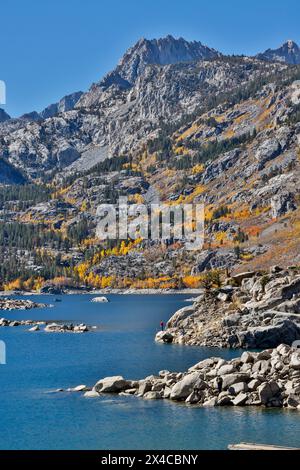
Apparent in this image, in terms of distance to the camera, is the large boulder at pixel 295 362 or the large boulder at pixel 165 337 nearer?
the large boulder at pixel 295 362

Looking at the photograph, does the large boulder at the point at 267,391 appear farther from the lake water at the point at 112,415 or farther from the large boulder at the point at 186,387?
the large boulder at the point at 186,387

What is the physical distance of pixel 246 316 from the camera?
4218 inches

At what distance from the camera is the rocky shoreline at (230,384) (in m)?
62.3

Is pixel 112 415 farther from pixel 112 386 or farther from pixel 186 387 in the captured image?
pixel 112 386

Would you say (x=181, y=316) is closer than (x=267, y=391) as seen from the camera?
No

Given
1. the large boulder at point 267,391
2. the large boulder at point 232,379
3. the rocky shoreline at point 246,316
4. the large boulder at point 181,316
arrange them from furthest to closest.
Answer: the large boulder at point 181,316, the rocky shoreline at point 246,316, the large boulder at point 232,379, the large boulder at point 267,391

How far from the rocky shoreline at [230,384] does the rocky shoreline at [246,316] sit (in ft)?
87.7

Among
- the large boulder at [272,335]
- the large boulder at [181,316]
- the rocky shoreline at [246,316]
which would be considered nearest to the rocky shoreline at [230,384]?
the large boulder at [272,335]

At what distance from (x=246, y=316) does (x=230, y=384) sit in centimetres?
4284

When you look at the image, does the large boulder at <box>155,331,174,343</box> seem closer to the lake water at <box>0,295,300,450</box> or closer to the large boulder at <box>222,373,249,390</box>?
the lake water at <box>0,295,300,450</box>

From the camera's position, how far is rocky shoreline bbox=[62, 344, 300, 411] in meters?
62.3

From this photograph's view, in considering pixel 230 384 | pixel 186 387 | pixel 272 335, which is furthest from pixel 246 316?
pixel 186 387
